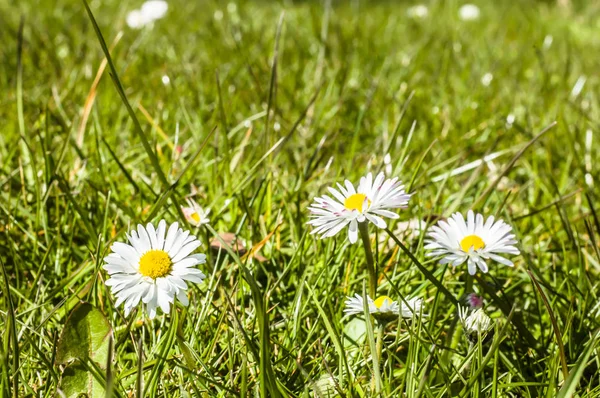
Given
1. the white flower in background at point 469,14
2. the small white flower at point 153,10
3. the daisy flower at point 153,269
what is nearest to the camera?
the daisy flower at point 153,269

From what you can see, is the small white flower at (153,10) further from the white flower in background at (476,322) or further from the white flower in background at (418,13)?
the white flower in background at (476,322)

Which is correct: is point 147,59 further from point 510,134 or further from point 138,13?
point 510,134

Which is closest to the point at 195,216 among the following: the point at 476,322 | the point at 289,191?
the point at 289,191

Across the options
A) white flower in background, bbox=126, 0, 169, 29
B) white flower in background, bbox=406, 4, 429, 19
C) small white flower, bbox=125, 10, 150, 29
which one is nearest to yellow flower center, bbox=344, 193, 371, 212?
white flower in background, bbox=126, 0, 169, 29

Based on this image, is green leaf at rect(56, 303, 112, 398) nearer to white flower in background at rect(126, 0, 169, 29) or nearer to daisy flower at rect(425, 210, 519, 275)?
daisy flower at rect(425, 210, 519, 275)

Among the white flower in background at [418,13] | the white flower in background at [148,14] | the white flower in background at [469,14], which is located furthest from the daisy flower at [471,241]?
the white flower in background at [469,14]

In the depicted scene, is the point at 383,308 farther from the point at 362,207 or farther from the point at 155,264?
the point at 155,264
